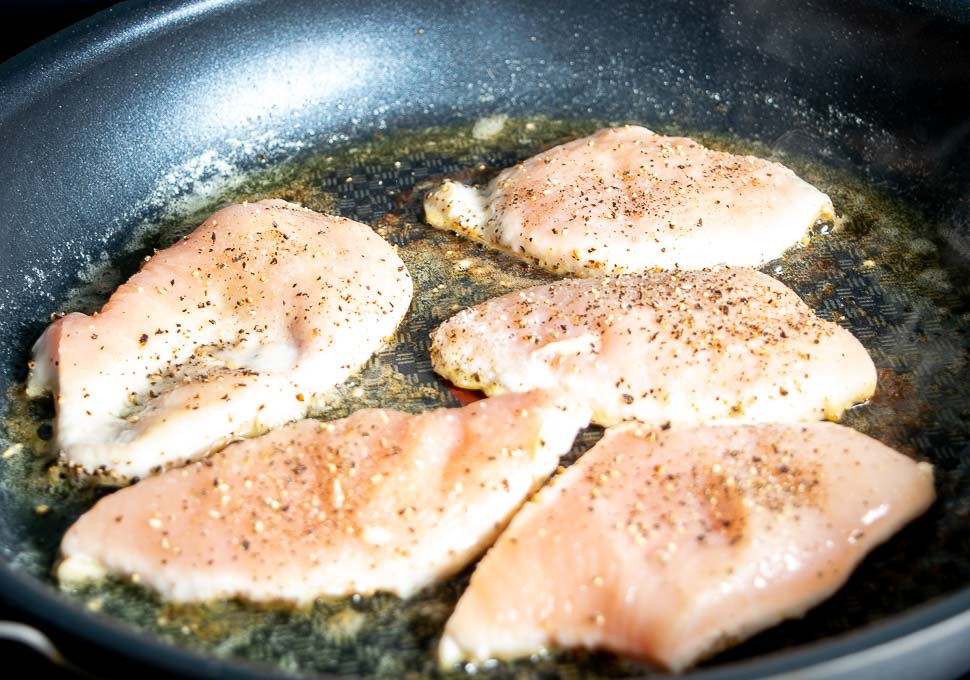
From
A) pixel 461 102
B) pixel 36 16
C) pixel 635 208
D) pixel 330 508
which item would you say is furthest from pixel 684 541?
pixel 36 16

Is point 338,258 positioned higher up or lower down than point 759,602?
higher up

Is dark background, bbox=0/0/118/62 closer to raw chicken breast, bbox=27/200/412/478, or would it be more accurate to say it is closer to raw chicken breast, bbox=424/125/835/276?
raw chicken breast, bbox=27/200/412/478

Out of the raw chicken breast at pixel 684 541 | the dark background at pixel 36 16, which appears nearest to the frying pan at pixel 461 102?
the raw chicken breast at pixel 684 541

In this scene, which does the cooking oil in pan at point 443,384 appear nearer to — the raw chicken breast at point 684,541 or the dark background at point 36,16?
the raw chicken breast at point 684,541

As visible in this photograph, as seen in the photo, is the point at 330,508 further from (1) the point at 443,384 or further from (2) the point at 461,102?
(2) the point at 461,102

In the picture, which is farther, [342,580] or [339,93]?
[339,93]

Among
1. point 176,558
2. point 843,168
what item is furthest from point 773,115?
point 176,558

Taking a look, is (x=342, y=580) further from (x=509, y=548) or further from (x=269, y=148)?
(x=269, y=148)

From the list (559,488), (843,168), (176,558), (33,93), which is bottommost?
(843,168)

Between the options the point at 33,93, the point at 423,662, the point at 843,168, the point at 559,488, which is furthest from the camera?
the point at 843,168

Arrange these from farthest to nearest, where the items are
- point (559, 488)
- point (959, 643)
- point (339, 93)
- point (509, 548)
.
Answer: point (339, 93)
point (559, 488)
point (509, 548)
point (959, 643)
